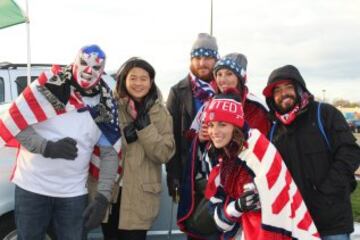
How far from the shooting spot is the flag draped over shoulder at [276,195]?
9.40 ft

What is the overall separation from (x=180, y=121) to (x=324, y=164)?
4.14 ft

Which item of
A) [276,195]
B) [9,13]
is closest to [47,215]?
[276,195]

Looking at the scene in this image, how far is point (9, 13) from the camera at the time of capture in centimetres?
619

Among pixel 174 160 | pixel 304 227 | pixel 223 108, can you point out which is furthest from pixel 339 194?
pixel 174 160

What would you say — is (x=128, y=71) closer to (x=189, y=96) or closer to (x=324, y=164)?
(x=189, y=96)

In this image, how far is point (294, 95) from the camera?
3326 mm

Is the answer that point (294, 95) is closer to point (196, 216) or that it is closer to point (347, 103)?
point (196, 216)

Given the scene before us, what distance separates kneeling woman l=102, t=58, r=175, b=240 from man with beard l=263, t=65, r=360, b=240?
2.76 ft

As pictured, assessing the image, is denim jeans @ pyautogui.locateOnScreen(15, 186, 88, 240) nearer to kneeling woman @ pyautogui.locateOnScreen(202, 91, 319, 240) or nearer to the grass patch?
kneeling woman @ pyautogui.locateOnScreen(202, 91, 319, 240)

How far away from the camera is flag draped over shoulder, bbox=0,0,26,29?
6152mm

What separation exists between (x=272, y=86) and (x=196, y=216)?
1048 millimetres

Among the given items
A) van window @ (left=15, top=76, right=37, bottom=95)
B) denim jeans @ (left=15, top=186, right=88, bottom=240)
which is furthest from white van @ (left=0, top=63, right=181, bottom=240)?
van window @ (left=15, top=76, right=37, bottom=95)

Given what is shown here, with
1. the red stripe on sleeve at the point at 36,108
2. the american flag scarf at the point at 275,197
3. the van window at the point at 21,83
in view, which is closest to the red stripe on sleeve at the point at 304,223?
the american flag scarf at the point at 275,197

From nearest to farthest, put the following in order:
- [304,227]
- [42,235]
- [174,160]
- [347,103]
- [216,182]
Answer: [304,227] → [216,182] → [42,235] → [174,160] → [347,103]
